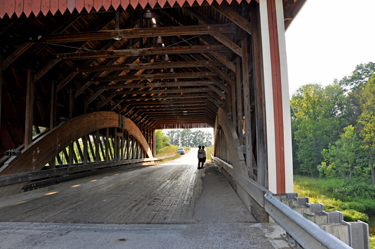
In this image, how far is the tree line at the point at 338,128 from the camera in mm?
33438

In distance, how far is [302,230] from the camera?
184 centimetres

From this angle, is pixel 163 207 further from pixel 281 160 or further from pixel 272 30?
pixel 272 30

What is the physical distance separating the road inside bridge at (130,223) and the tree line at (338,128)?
34671 mm

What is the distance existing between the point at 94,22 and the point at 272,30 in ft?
15.6

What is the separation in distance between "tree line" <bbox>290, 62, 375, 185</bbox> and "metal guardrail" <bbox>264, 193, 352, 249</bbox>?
117 feet

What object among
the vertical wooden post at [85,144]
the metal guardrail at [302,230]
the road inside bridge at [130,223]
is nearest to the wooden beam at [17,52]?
the road inside bridge at [130,223]

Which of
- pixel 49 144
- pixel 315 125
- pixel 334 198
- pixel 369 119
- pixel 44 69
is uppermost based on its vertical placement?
pixel 369 119

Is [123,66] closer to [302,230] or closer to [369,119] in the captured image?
[302,230]

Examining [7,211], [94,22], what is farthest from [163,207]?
[94,22]

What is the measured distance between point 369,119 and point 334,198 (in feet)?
37.8

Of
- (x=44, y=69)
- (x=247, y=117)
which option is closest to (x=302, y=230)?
(x=247, y=117)

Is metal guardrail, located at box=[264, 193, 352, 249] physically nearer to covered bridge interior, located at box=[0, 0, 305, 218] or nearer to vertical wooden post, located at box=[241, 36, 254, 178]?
covered bridge interior, located at box=[0, 0, 305, 218]

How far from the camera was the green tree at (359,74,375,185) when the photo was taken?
3209 centimetres

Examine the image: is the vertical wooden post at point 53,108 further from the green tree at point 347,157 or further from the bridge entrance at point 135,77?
the green tree at point 347,157
